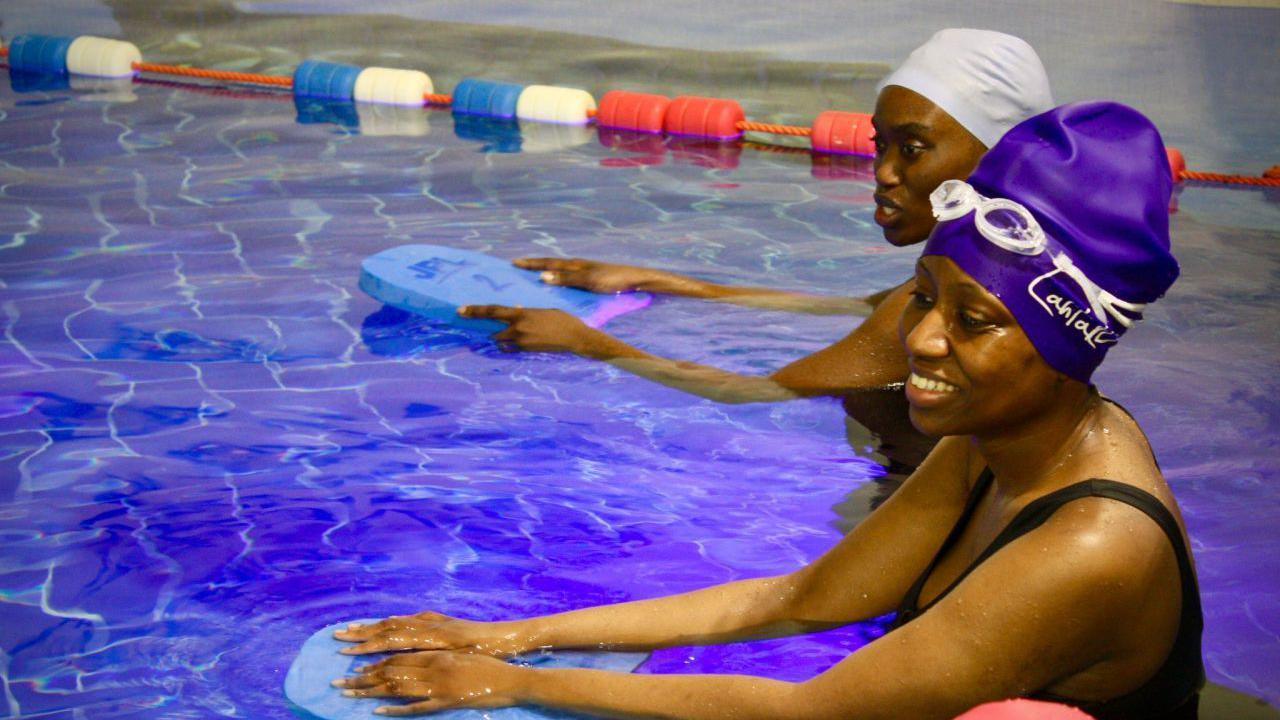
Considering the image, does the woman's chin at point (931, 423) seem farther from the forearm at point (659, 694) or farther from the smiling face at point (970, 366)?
the forearm at point (659, 694)

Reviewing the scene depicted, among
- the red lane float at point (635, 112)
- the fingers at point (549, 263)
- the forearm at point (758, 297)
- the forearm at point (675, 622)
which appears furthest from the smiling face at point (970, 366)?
Result: the red lane float at point (635, 112)

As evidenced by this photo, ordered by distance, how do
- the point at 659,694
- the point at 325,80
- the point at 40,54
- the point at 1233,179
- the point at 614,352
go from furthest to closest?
1. the point at 40,54
2. the point at 325,80
3. the point at 1233,179
4. the point at 614,352
5. the point at 659,694

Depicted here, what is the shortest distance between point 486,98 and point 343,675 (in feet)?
25.4

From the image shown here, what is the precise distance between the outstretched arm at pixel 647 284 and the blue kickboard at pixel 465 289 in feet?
0.12

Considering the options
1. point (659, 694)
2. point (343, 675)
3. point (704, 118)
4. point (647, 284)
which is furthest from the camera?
point (704, 118)

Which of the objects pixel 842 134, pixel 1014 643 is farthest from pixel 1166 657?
pixel 842 134

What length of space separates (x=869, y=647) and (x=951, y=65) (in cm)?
183

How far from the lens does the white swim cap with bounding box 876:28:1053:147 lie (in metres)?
3.44

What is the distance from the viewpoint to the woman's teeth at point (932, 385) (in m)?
2.04

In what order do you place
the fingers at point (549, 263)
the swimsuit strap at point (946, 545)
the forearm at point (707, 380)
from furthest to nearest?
the fingers at point (549, 263) < the forearm at point (707, 380) < the swimsuit strap at point (946, 545)

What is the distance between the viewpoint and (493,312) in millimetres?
4914

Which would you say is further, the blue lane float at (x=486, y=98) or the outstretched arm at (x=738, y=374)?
the blue lane float at (x=486, y=98)

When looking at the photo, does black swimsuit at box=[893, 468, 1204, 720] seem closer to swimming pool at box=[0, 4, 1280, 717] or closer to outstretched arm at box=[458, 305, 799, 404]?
swimming pool at box=[0, 4, 1280, 717]

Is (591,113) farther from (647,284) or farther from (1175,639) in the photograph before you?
(1175,639)
